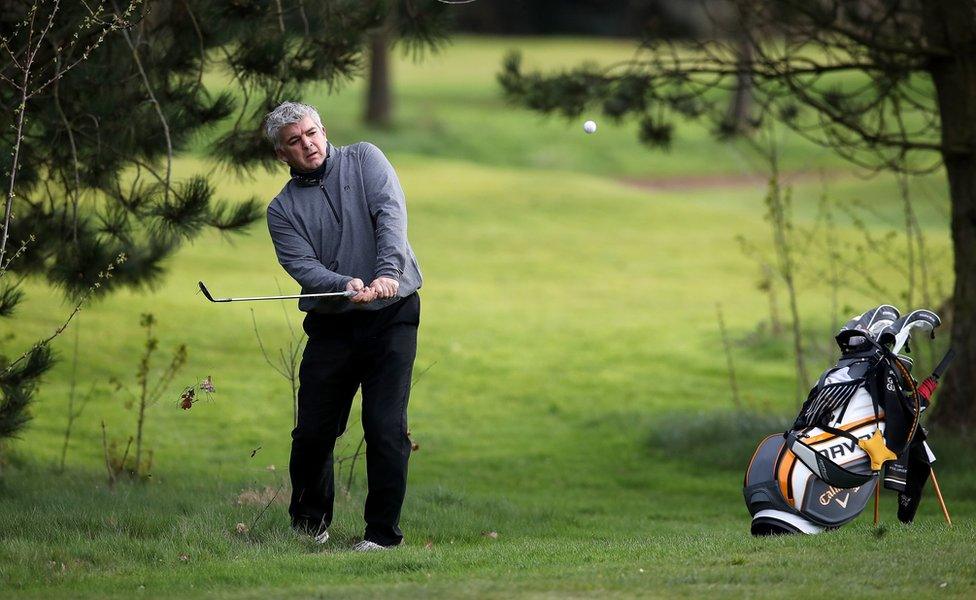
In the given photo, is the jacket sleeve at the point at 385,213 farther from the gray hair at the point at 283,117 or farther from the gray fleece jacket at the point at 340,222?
the gray hair at the point at 283,117

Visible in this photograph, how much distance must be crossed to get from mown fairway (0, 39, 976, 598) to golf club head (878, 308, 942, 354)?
85 cm

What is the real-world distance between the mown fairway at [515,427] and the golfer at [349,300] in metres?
0.50

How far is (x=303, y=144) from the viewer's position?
5922 mm

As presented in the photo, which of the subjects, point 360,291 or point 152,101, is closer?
point 360,291

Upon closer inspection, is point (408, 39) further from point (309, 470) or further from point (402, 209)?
point (309, 470)

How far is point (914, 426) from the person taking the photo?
602 centimetres

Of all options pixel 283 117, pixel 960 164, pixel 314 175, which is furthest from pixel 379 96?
pixel 283 117

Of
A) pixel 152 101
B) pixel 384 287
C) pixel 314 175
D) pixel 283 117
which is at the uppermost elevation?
pixel 283 117

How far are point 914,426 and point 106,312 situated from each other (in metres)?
11.9

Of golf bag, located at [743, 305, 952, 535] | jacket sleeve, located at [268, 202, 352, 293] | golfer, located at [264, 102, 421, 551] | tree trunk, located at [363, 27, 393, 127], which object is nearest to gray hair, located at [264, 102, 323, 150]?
golfer, located at [264, 102, 421, 551]

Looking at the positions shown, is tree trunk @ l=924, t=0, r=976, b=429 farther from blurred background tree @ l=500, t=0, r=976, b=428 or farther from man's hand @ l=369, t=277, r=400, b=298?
man's hand @ l=369, t=277, r=400, b=298

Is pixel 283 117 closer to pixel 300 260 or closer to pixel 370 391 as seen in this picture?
pixel 300 260

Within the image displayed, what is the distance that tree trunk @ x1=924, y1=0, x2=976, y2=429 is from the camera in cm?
976

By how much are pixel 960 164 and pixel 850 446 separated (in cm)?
473
